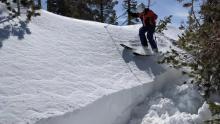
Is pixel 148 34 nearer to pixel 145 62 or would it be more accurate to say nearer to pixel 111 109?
pixel 145 62

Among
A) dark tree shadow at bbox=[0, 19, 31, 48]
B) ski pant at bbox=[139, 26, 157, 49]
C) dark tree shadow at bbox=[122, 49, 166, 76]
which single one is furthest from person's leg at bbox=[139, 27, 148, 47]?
dark tree shadow at bbox=[0, 19, 31, 48]

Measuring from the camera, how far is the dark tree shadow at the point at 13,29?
975cm

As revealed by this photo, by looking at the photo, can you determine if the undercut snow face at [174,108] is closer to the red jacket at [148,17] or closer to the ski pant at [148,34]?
the ski pant at [148,34]

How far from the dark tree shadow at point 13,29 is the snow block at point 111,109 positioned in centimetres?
308

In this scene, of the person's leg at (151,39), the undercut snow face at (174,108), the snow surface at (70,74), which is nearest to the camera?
the snow surface at (70,74)

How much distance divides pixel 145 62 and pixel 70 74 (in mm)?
2739

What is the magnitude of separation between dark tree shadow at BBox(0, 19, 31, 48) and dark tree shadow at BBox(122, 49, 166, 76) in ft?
8.89

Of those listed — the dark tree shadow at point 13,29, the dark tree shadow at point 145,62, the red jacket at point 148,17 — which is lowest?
the dark tree shadow at point 145,62

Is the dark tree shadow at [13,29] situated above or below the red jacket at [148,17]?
below

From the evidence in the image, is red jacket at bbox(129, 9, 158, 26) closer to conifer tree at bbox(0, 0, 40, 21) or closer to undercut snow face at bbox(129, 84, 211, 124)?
undercut snow face at bbox(129, 84, 211, 124)

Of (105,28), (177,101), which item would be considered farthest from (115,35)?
(177,101)

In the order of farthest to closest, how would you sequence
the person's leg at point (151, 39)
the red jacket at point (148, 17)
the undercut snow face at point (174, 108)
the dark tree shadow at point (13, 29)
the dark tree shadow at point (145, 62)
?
1. the red jacket at point (148, 17)
2. the person's leg at point (151, 39)
3. the dark tree shadow at point (145, 62)
4. the dark tree shadow at point (13, 29)
5. the undercut snow face at point (174, 108)

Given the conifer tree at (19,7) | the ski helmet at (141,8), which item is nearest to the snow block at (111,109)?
the ski helmet at (141,8)

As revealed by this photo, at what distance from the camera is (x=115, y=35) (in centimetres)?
1191
